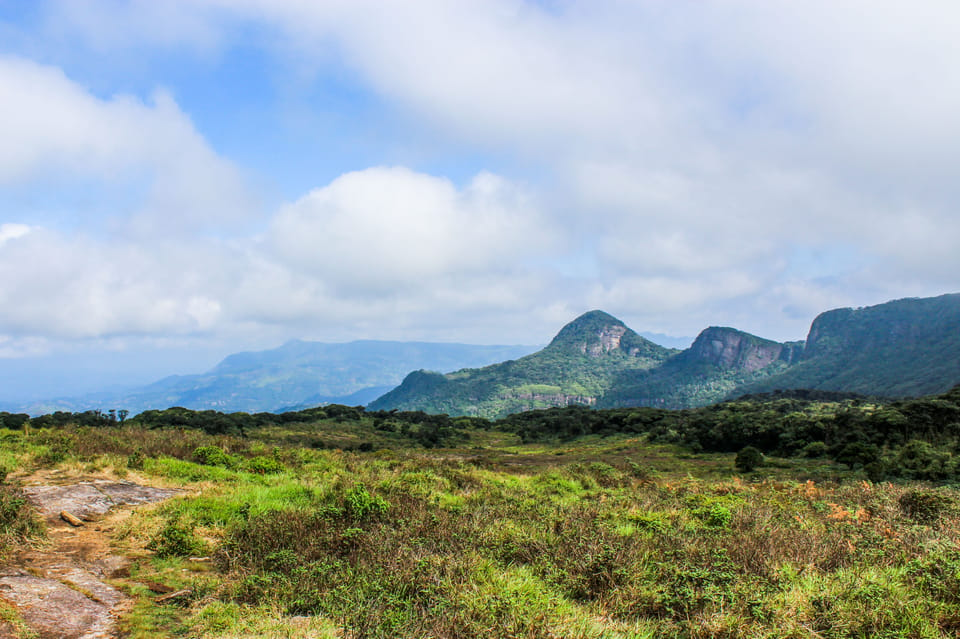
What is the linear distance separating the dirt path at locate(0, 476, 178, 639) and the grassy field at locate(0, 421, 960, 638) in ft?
1.03

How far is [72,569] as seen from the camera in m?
6.80

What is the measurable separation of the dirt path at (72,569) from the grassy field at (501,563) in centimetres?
32

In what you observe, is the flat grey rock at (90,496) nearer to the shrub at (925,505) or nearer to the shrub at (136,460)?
the shrub at (136,460)

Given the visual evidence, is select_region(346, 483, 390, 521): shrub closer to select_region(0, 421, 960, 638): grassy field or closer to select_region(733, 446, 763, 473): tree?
select_region(0, 421, 960, 638): grassy field

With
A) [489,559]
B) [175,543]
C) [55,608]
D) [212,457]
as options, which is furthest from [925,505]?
[212,457]

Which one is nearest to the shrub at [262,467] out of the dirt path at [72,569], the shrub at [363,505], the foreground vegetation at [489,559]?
the foreground vegetation at [489,559]

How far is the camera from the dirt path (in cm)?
531

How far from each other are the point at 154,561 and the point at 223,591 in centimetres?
214

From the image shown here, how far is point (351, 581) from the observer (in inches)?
256

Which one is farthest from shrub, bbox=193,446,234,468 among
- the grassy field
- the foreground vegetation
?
the grassy field

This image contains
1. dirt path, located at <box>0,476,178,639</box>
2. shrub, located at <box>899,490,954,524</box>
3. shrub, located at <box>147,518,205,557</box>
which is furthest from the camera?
shrub, located at <box>899,490,954,524</box>

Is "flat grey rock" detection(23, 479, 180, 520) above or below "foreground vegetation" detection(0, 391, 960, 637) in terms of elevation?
above

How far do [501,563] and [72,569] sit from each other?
21.0 feet

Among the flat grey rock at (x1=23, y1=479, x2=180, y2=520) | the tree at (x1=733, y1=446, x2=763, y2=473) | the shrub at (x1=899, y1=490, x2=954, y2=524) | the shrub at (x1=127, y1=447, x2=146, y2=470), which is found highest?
the shrub at (x1=127, y1=447, x2=146, y2=470)
